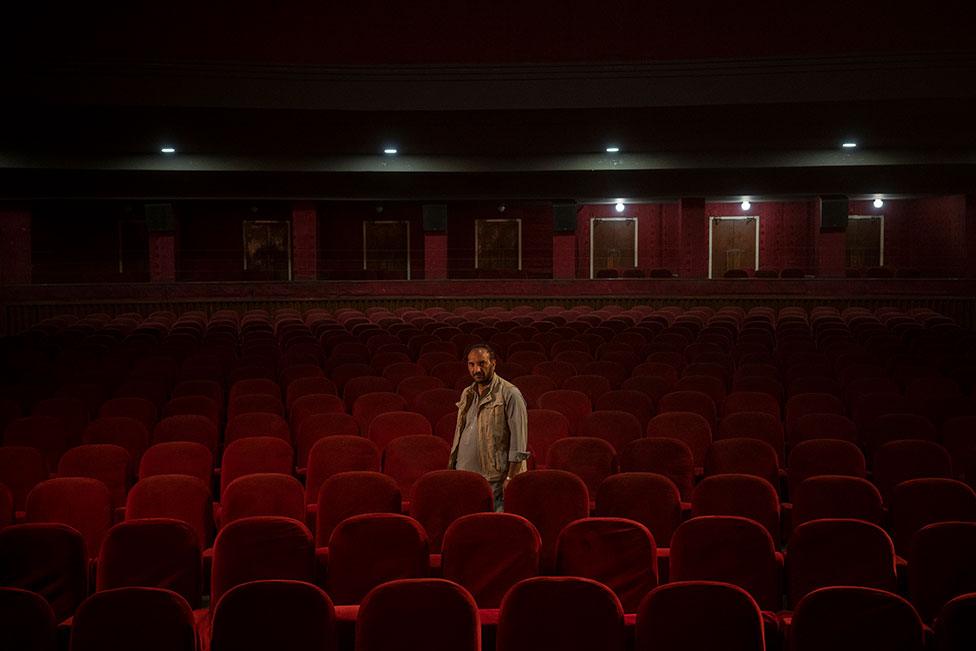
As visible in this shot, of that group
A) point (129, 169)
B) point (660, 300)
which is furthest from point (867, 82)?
point (129, 169)

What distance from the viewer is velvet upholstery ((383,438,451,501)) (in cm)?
751

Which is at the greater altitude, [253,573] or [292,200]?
[292,200]

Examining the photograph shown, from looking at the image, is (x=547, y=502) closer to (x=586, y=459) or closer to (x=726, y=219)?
(x=586, y=459)

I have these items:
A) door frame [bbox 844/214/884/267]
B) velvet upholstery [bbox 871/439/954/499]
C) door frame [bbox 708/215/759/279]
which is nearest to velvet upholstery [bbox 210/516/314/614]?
velvet upholstery [bbox 871/439/954/499]

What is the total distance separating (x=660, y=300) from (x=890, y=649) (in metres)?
18.3

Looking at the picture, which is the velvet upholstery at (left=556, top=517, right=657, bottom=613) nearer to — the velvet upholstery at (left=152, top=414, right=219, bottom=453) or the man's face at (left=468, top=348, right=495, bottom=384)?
the man's face at (left=468, top=348, right=495, bottom=384)

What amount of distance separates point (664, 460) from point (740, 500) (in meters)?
1.23

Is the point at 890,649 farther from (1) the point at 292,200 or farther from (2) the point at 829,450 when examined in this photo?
(1) the point at 292,200

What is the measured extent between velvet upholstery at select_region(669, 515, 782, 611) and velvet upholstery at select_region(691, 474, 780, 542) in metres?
0.95

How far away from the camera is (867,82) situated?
1330 cm

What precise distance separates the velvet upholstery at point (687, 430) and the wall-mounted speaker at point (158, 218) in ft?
59.1

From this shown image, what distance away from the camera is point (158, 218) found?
2339 centimetres

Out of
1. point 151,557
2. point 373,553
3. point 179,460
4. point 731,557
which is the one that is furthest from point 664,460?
point 151,557

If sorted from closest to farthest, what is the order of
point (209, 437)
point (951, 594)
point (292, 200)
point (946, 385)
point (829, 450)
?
point (951, 594), point (829, 450), point (209, 437), point (946, 385), point (292, 200)
